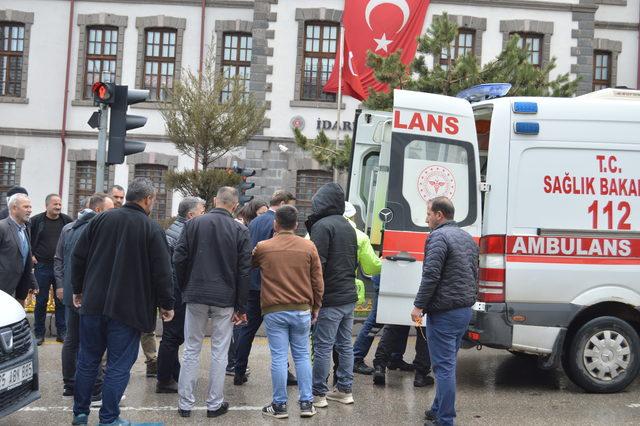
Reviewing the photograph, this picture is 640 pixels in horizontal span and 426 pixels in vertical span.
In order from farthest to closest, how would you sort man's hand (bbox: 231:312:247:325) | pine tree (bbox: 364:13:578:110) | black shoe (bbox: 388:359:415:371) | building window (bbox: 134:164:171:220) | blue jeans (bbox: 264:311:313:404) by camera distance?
building window (bbox: 134:164:171:220)
pine tree (bbox: 364:13:578:110)
black shoe (bbox: 388:359:415:371)
man's hand (bbox: 231:312:247:325)
blue jeans (bbox: 264:311:313:404)

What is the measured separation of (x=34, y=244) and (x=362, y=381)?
469 cm

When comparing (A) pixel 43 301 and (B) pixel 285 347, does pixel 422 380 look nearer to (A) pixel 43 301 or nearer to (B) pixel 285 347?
(B) pixel 285 347

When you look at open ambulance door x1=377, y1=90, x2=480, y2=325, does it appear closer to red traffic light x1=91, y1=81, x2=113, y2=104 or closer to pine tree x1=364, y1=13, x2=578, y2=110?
red traffic light x1=91, y1=81, x2=113, y2=104

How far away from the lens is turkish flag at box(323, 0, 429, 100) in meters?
17.6

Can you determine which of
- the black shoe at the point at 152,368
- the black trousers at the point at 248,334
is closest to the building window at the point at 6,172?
the black shoe at the point at 152,368

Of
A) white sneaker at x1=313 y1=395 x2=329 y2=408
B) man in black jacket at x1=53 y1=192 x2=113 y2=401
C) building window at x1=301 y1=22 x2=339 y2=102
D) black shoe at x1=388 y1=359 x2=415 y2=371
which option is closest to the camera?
white sneaker at x1=313 y1=395 x2=329 y2=408

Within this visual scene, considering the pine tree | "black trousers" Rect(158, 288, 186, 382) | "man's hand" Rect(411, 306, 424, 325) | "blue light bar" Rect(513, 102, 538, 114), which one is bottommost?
"black trousers" Rect(158, 288, 186, 382)

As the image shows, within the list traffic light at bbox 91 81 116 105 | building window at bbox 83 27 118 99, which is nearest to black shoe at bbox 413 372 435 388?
traffic light at bbox 91 81 116 105

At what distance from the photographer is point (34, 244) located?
31.8 feet

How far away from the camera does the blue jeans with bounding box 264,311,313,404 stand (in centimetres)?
623

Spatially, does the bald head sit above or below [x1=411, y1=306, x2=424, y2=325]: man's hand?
above

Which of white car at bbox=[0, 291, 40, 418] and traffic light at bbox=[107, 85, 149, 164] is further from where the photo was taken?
traffic light at bbox=[107, 85, 149, 164]

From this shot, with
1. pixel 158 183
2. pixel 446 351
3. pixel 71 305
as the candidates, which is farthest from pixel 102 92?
pixel 158 183

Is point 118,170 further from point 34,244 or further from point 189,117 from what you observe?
point 34,244
